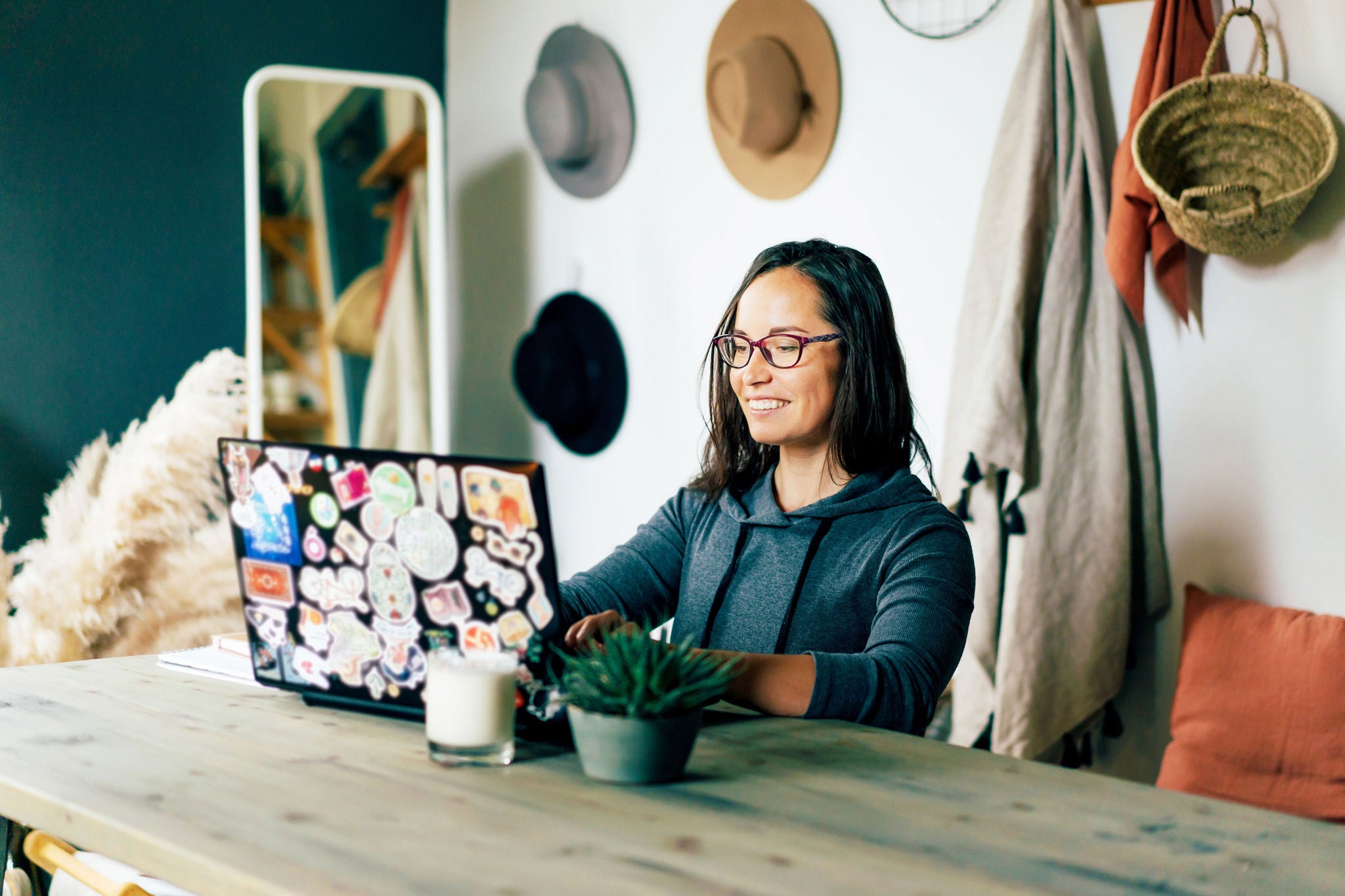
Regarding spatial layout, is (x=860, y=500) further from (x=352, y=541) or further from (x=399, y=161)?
(x=399, y=161)

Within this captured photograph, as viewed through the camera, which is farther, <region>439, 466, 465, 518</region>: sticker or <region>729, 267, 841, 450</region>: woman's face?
<region>729, 267, 841, 450</region>: woman's face

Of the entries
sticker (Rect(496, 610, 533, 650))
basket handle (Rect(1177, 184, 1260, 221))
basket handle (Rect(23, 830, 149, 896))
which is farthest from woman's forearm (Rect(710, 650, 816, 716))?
basket handle (Rect(1177, 184, 1260, 221))

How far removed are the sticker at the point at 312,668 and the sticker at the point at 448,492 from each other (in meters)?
0.25

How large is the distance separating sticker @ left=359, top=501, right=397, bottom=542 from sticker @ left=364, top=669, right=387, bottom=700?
0.15m

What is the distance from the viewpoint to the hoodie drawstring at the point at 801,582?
59.3 inches

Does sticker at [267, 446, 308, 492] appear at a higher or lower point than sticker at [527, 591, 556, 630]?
higher

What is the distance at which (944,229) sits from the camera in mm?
2449

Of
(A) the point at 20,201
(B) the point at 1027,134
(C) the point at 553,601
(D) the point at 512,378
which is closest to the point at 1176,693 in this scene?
(B) the point at 1027,134

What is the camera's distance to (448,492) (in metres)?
1.01

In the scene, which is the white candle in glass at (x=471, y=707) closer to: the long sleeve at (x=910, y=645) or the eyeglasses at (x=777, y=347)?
the long sleeve at (x=910, y=645)

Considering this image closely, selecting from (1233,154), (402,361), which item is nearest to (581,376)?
(402,361)

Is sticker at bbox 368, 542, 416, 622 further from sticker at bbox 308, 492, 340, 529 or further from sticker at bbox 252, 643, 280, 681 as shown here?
sticker at bbox 252, 643, 280, 681

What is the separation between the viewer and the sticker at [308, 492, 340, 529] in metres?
1.07

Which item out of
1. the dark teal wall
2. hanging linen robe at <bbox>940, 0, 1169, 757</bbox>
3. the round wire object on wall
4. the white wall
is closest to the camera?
the white wall
